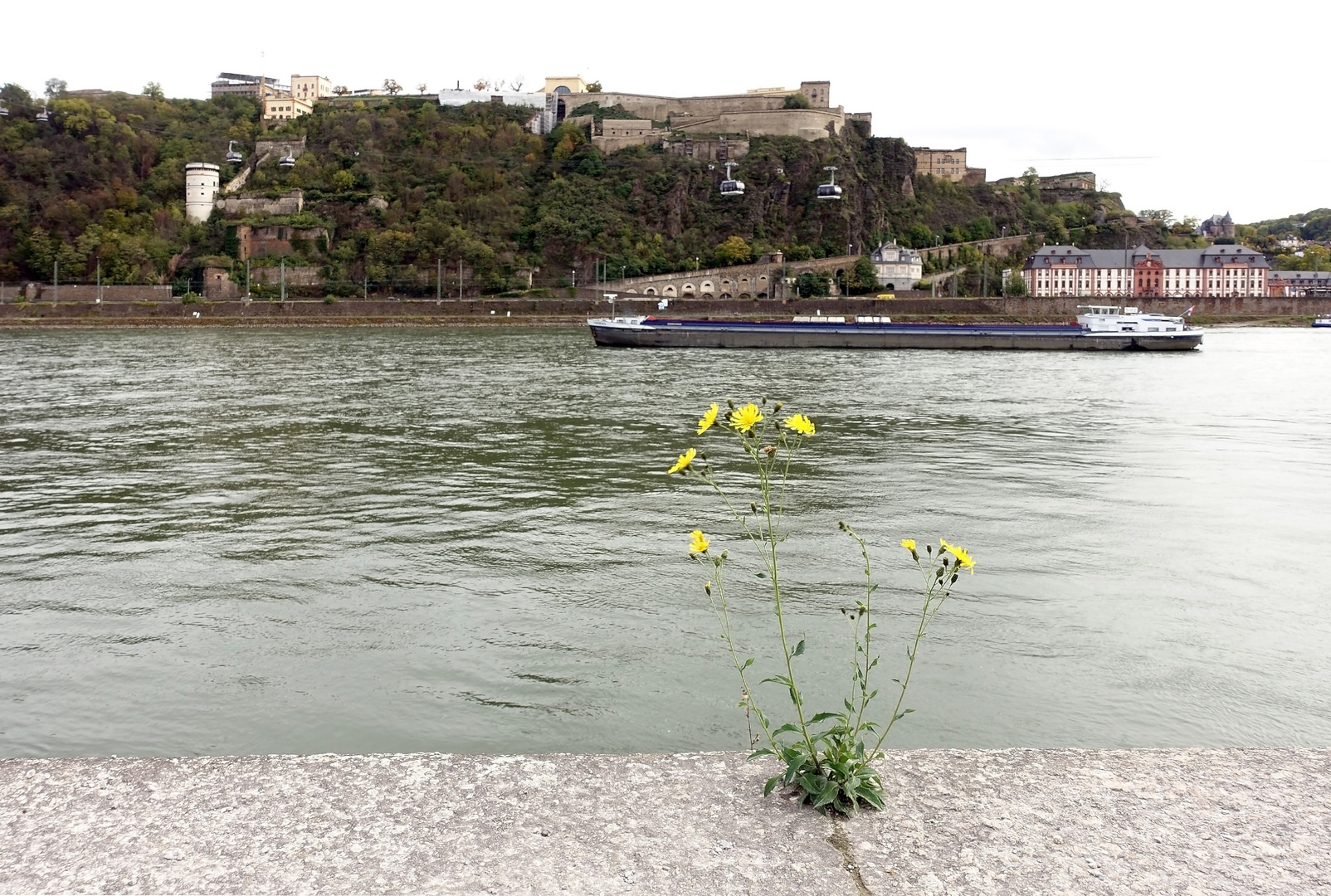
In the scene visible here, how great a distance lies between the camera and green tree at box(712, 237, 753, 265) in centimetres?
9031

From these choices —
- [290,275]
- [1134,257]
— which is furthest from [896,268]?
[290,275]

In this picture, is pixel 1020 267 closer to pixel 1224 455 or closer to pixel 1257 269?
pixel 1257 269

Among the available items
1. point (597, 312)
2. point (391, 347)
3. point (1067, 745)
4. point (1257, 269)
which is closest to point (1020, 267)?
point (1257, 269)

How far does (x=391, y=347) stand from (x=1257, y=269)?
82.0 meters

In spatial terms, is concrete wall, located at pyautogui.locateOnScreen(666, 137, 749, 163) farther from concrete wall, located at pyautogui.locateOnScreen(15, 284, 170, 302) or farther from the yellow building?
concrete wall, located at pyautogui.locateOnScreen(15, 284, 170, 302)

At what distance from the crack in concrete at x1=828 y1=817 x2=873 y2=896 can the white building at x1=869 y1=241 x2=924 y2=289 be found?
89.4 m

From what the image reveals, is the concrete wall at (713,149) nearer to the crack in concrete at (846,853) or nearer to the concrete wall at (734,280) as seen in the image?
the concrete wall at (734,280)

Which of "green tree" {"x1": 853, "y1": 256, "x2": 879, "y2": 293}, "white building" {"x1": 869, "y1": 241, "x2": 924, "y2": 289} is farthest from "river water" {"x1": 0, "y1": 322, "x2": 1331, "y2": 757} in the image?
"white building" {"x1": 869, "y1": 241, "x2": 924, "y2": 289}

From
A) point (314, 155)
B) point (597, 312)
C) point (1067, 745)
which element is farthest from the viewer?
point (314, 155)

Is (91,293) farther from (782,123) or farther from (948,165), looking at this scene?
(948,165)

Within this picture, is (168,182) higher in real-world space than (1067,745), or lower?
higher

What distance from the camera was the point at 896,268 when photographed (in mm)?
90375

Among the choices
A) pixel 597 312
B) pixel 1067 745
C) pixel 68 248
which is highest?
pixel 68 248

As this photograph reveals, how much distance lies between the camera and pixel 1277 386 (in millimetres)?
27828
